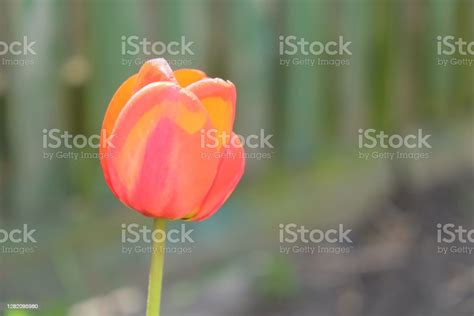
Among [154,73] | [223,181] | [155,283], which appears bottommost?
[155,283]

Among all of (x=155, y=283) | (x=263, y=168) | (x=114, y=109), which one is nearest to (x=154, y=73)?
(x=114, y=109)

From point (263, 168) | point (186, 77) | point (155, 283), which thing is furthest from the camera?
point (263, 168)

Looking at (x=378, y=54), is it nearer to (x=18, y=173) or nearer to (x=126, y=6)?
(x=126, y=6)

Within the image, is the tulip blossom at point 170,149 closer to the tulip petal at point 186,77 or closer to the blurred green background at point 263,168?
the tulip petal at point 186,77

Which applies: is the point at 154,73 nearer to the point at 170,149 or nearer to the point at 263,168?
the point at 170,149

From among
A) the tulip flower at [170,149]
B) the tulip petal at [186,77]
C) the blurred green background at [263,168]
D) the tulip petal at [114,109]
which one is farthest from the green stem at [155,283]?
the blurred green background at [263,168]

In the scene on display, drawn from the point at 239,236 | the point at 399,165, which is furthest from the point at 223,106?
the point at 399,165
